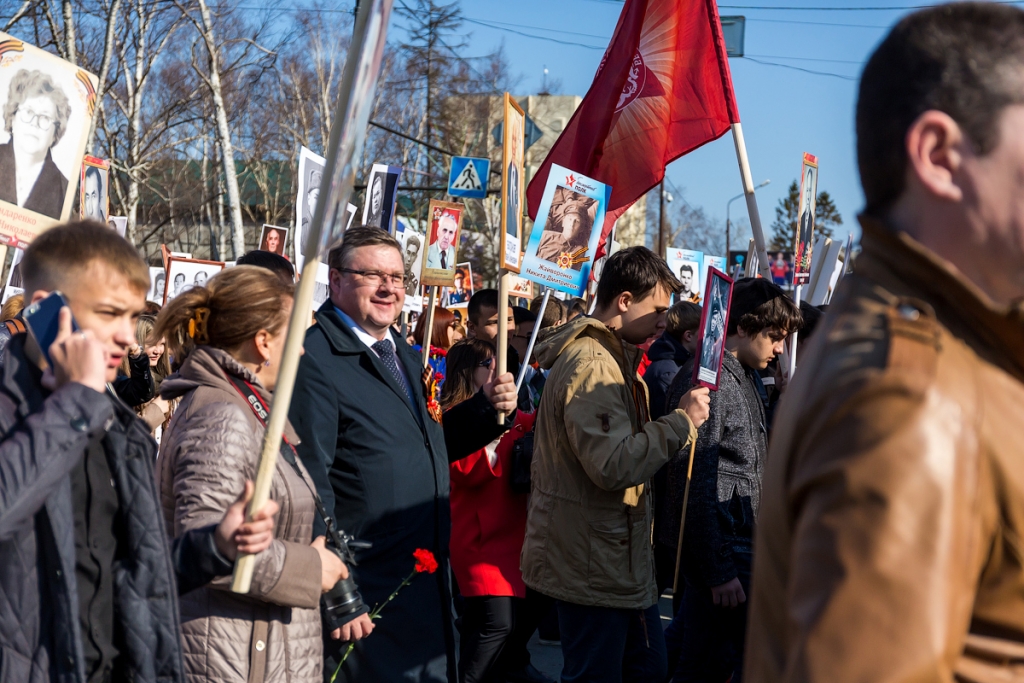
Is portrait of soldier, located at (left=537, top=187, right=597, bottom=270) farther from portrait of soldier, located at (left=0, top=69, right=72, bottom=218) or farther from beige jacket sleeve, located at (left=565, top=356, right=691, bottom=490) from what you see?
portrait of soldier, located at (left=0, top=69, right=72, bottom=218)

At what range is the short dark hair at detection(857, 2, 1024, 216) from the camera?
3.86ft

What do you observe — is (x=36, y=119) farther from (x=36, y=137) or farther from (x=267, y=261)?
(x=267, y=261)

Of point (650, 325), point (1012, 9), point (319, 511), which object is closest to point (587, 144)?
point (650, 325)

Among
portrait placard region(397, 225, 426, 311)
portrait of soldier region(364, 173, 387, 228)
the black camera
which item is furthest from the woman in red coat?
portrait placard region(397, 225, 426, 311)

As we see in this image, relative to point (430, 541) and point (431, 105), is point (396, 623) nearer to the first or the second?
point (430, 541)

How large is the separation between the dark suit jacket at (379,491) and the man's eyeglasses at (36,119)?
5.45ft

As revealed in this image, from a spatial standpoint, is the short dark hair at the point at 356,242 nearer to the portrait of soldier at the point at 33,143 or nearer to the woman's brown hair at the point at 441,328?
the portrait of soldier at the point at 33,143

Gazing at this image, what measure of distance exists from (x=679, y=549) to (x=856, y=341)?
10.8 feet

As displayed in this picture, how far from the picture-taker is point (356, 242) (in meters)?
4.04

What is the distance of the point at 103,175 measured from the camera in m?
7.61

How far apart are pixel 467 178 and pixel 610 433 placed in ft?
27.7

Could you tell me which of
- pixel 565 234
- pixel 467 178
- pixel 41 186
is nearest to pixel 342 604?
pixel 41 186

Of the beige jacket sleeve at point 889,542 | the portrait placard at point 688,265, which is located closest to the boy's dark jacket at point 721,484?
the beige jacket sleeve at point 889,542

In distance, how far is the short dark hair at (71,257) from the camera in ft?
7.39
